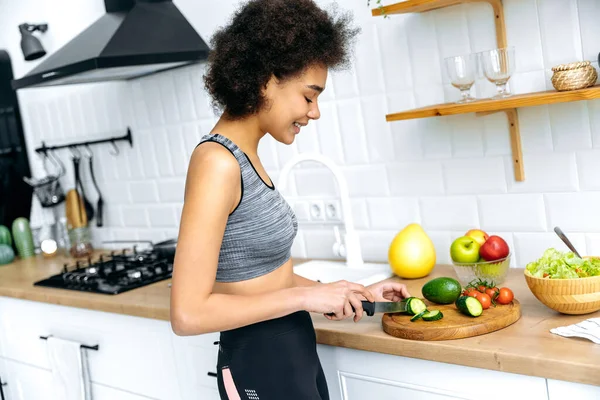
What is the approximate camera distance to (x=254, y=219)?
1574 millimetres

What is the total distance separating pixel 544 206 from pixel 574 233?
0.11 metres

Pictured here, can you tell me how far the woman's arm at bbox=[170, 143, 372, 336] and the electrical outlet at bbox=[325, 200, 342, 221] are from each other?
110 cm

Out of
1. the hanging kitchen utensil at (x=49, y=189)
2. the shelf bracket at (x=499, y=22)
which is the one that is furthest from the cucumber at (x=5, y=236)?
the shelf bracket at (x=499, y=22)

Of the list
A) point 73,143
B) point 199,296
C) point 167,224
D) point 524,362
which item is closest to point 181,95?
point 167,224

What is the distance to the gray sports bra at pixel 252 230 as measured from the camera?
156 cm

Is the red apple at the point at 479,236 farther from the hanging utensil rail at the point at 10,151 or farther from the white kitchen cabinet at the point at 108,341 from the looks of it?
the hanging utensil rail at the point at 10,151

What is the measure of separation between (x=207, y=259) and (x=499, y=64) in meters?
0.96

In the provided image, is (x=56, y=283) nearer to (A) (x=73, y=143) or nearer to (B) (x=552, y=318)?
(A) (x=73, y=143)

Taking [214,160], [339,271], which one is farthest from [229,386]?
[339,271]

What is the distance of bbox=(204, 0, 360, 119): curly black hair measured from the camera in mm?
1528

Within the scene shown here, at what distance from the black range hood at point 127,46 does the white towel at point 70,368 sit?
982 mm

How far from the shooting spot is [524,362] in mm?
1475

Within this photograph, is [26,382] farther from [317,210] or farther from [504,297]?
[504,297]

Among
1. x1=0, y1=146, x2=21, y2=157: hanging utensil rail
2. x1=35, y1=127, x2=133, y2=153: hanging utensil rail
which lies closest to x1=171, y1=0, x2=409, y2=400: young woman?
x1=35, y1=127, x2=133, y2=153: hanging utensil rail
